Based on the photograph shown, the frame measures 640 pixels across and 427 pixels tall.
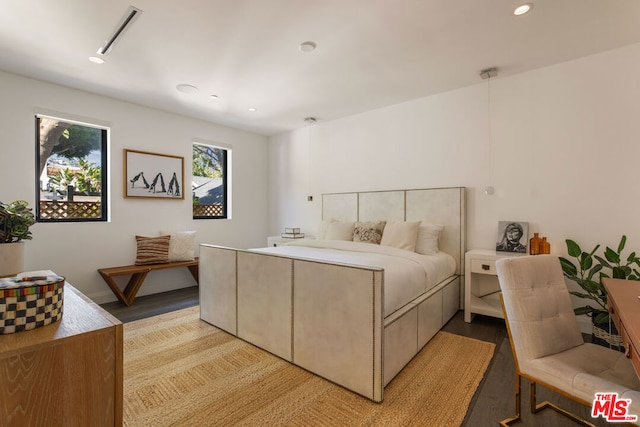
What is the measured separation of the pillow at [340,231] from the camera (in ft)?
12.6

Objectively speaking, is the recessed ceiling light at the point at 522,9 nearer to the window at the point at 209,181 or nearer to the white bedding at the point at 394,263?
the white bedding at the point at 394,263

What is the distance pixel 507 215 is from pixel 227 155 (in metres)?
4.28

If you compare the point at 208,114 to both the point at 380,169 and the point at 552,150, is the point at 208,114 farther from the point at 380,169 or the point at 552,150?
the point at 552,150

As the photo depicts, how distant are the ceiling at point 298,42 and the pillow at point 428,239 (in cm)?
165

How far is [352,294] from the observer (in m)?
1.87

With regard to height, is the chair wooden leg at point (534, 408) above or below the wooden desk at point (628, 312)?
below

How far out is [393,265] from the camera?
2.46 meters

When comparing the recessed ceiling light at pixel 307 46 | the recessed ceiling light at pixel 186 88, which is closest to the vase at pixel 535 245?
the recessed ceiling light at pixel 307 46

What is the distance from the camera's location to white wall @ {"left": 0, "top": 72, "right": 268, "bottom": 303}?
125 inches

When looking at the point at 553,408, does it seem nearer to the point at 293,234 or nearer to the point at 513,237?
the point at 513,237

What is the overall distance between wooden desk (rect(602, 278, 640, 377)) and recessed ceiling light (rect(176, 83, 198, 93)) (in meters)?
3.96

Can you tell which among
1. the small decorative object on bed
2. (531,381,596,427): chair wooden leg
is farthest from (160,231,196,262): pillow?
(531,381,596,427): chair wooden leg

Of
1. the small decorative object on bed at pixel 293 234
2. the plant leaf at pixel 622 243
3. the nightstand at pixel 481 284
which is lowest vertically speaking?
the nightstand at pixel 481 284

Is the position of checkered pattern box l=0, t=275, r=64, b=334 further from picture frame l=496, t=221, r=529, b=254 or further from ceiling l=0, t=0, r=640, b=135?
picture frame l=496, t=221, r=529, b=254
